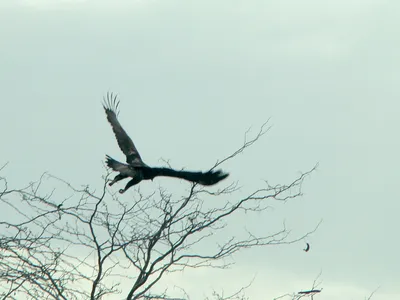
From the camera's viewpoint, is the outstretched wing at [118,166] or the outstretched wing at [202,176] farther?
the outstretched wing at [118,166]

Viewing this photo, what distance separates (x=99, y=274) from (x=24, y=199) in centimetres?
118

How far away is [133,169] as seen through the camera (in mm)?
11984

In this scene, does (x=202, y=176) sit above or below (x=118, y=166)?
below

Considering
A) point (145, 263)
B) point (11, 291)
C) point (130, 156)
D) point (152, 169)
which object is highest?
point (130, 156)

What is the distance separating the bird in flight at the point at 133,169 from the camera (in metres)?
10.4

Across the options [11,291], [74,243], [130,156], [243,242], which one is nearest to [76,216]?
[74,243]

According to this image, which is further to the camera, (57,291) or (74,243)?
(74,243)

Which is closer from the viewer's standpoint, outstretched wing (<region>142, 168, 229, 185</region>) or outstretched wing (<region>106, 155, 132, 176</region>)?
outstretched wing (<region>142, 168, 229, 185</region>)

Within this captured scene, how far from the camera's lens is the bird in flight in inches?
408

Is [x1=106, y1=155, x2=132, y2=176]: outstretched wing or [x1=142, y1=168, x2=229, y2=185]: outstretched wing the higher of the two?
[x1=106, y1=155, x2=132, y2=176]: outstretched wing

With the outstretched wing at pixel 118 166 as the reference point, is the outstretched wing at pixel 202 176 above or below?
below

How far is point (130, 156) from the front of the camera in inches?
532

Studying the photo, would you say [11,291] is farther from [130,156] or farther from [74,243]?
→ [130,156]

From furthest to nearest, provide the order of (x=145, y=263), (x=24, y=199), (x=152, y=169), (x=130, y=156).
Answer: (x=130, y=156)
(x=152, y=169)
(x=145, y=263)
(x=24, y=199)
